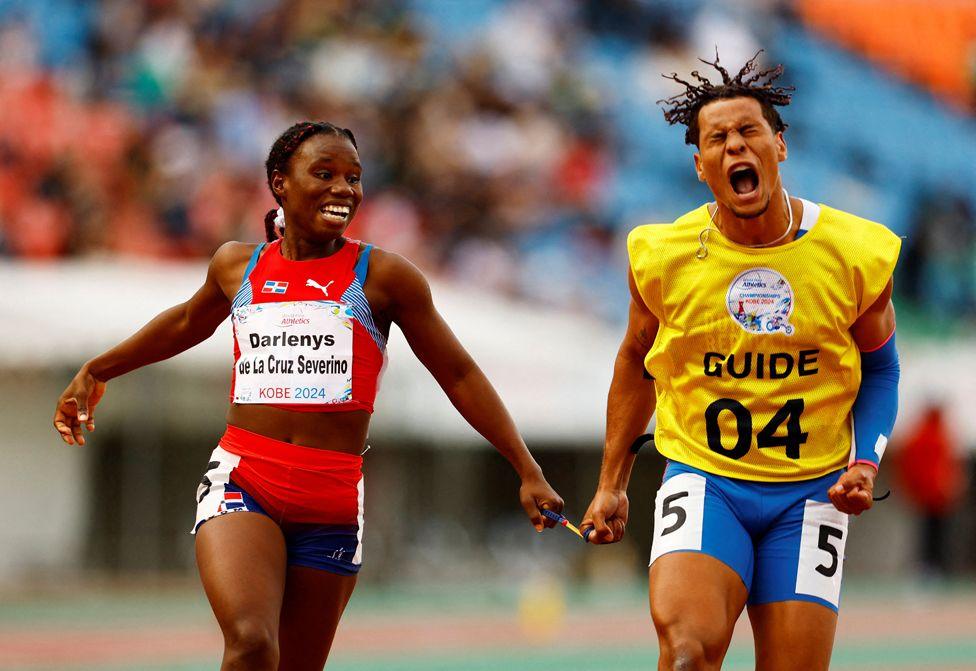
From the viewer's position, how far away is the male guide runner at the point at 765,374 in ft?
17.9


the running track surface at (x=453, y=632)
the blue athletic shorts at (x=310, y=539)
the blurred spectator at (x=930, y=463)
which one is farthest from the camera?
the blurred spectator at (x=930, y=463)

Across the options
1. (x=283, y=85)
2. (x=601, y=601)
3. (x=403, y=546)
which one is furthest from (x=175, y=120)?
(x=601, y=601)

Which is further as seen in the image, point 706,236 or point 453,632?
point 453,632

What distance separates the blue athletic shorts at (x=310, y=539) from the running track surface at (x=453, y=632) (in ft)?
21.2

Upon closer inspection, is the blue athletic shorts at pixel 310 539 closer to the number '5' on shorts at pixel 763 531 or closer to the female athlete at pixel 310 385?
the female athlete at pixel 310 385

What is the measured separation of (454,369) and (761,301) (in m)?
1.15

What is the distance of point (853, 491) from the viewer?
5.31 m

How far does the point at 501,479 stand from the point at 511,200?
3765mm

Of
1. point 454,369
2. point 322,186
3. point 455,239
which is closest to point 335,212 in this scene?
point 322,186

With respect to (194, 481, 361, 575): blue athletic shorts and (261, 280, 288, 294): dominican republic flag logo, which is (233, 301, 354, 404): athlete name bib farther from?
(194, 481, 361, 575): blue athletic shorts

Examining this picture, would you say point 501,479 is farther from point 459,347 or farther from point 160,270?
point 459,347

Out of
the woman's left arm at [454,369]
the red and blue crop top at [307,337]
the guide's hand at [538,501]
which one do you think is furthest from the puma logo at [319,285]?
the guide's hand at [538,501]

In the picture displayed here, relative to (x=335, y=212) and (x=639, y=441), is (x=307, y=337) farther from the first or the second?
(x=639, y=441)

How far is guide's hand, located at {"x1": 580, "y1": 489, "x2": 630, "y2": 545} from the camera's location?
5758mm
